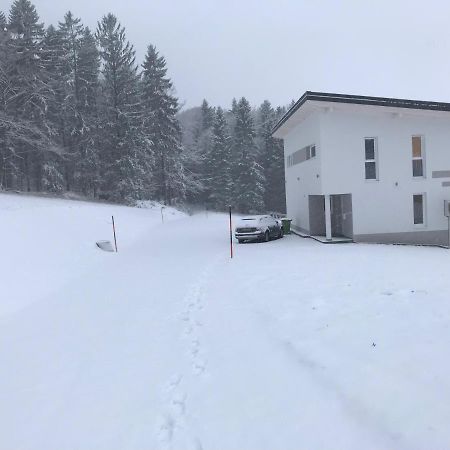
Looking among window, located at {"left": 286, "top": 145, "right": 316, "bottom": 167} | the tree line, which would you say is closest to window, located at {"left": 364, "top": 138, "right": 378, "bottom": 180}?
window, located at {"left": 286, "top": 145, "right": 316, "bottom": 167}

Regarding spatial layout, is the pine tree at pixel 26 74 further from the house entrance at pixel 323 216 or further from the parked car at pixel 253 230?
the house entrance at pixel 323 216

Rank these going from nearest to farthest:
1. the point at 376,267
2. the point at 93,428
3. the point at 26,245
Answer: the point at 93,428
the point at 376,267
the point at 26,245

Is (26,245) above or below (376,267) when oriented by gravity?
above

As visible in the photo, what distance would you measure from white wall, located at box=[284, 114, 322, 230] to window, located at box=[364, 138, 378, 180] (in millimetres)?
2258

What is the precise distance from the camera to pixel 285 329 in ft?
23.2

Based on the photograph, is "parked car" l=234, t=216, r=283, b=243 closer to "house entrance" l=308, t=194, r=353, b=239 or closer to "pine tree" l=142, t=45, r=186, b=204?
"house entrance" l=308, t=194, r=353, b=239

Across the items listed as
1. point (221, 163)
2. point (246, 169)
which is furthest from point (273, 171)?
point (221, 163)

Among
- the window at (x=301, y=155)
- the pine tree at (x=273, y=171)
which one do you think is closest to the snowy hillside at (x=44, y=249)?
the window at (x=301, y=155)

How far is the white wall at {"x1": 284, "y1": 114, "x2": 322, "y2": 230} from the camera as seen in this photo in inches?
816

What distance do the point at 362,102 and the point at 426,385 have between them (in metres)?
16.7

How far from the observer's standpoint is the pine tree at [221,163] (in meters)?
60.7

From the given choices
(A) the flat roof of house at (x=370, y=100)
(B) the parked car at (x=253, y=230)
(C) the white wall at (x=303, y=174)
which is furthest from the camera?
(B) the parked car at (x=253, y=230)

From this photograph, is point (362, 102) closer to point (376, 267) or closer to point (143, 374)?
point (376, 267)

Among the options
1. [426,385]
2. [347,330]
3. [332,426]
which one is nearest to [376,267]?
[347,330]
